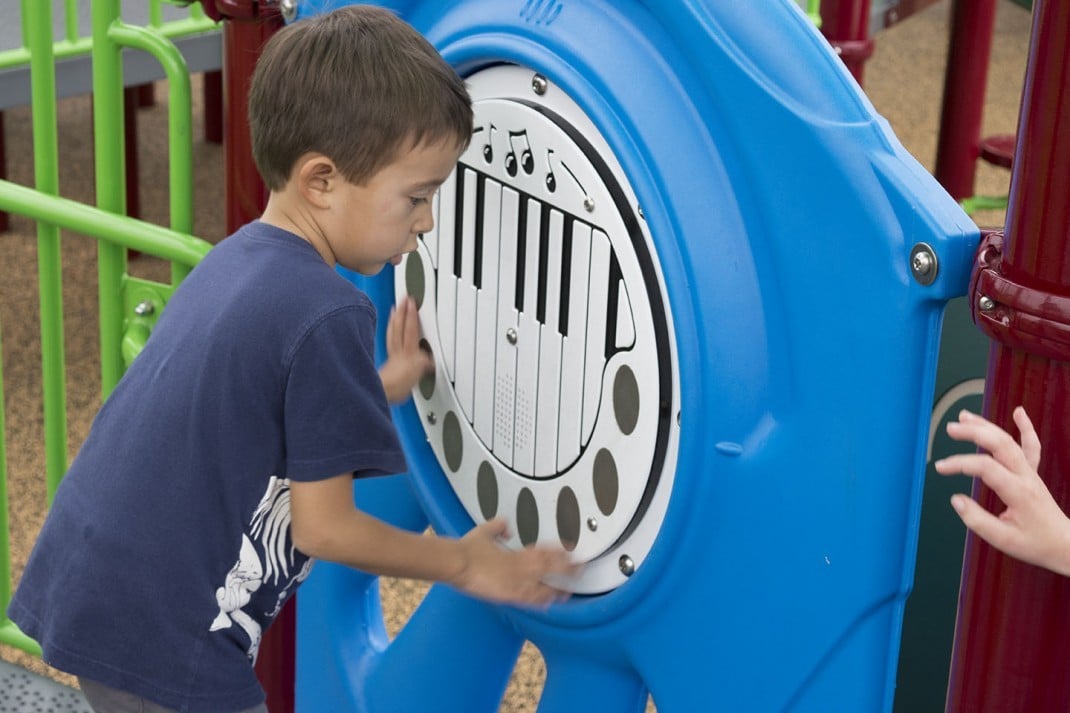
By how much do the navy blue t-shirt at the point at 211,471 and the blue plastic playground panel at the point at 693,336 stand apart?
16 centimetres

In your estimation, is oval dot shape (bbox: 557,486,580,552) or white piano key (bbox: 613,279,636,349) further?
oval dot shape (bbox: 557,486,580,552)

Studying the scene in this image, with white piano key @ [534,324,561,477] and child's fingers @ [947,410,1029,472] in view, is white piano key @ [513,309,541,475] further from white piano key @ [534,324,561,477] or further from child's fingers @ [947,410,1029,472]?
child's fingers @ [947,410,1029,472]

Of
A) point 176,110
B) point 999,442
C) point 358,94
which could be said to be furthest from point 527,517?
point 176,110

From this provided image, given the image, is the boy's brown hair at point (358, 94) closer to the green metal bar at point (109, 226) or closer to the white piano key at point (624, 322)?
the white piano key at point (624, 322)

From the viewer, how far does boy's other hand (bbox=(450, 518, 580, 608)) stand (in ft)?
3.88

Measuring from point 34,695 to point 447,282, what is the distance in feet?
2.93

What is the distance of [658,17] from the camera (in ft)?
3.48

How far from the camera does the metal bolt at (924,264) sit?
921 millimetres

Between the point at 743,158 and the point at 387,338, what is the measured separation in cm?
47

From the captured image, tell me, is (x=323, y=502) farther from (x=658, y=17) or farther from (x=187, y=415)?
(x=658, y=17)

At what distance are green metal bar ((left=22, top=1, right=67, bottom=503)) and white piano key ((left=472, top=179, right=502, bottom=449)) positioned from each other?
0.66 m

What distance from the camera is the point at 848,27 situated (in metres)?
2.41

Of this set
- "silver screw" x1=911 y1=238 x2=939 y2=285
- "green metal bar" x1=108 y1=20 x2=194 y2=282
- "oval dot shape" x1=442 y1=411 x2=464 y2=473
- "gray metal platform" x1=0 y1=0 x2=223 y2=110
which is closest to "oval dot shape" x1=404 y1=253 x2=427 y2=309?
"oval dot shape" x1=442 y1=411 x2=464 y2=473

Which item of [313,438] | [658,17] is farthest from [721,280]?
[313,438]
